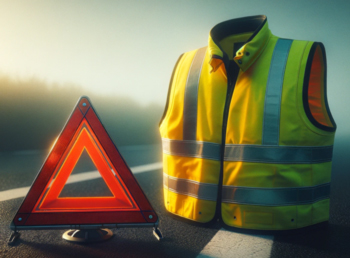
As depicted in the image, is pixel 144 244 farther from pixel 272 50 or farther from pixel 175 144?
pixel 272 50

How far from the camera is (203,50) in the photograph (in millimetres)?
3123

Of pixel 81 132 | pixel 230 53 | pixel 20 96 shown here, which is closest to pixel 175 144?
pixel 81 132

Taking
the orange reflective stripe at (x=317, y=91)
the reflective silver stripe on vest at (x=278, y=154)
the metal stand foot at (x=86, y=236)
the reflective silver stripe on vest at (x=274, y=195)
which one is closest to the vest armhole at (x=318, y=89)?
the orange reflective stripe at (x=317, y=91)

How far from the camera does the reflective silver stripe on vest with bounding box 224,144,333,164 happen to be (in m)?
2.52

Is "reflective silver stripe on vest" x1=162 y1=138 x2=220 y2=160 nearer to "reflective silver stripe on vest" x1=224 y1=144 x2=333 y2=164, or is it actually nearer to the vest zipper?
the vest zipper

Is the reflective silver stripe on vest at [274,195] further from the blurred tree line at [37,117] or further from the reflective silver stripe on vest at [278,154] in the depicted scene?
the blurred tree line at [37,117]

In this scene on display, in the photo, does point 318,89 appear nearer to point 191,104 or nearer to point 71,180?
point 191,104

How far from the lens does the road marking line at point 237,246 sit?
2332 mm

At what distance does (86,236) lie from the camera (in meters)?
2.51

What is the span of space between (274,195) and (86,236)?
139cm

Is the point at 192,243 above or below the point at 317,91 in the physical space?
below

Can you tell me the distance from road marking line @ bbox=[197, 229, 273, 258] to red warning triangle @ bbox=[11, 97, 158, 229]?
1.48ft

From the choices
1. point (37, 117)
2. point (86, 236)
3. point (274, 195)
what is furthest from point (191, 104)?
point (37, 117)

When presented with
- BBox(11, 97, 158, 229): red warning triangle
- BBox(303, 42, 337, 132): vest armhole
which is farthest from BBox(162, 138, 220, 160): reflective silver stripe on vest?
BBox(303, 42, 337, 132): vest armhole
